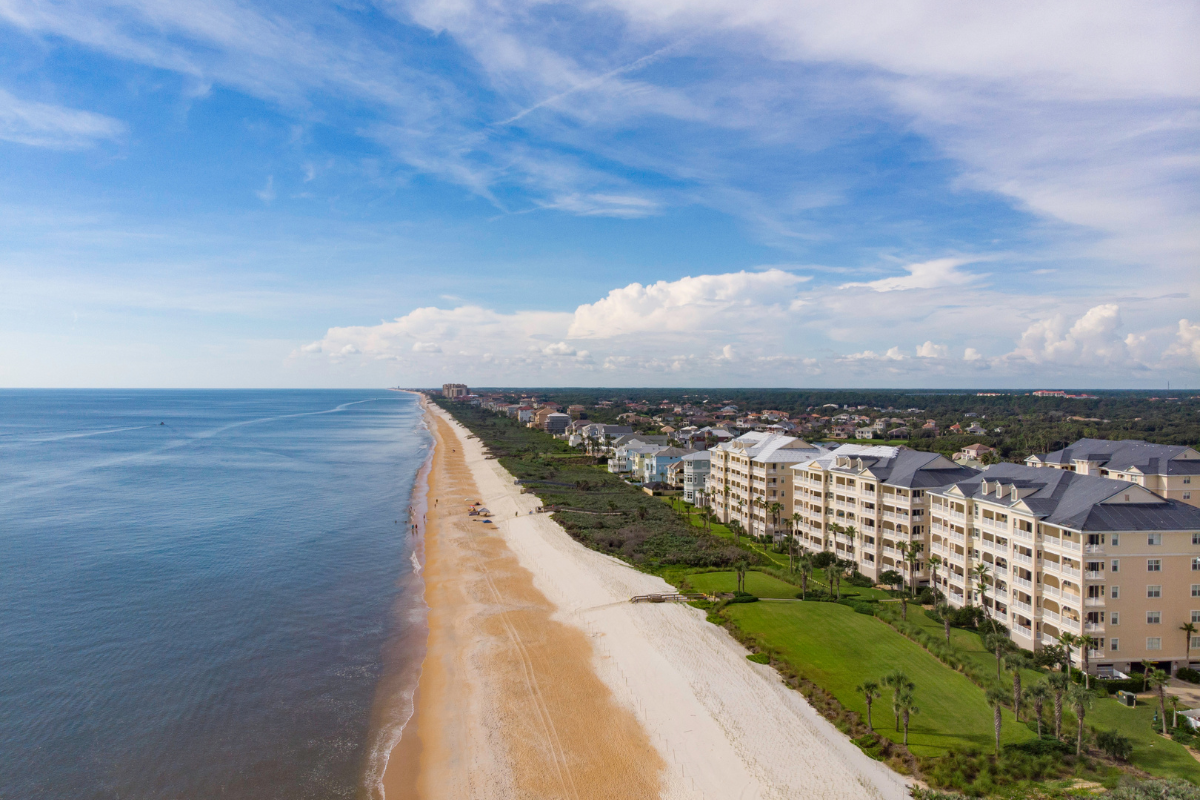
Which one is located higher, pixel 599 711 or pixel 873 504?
pixel 873 504

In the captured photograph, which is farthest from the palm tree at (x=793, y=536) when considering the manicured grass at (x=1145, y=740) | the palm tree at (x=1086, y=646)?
the manicured grass at (x=1145, y=740)

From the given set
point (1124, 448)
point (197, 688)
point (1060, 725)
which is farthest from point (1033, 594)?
point (197, 688)

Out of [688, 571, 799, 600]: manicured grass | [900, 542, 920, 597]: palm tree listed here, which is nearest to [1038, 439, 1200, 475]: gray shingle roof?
[900, 542, 920, 597]: palm tree

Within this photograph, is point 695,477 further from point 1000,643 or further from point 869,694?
point 869,694

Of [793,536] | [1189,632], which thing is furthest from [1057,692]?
[793,536]

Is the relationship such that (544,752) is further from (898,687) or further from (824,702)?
(898,687)

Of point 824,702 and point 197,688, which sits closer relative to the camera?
point 824,702
